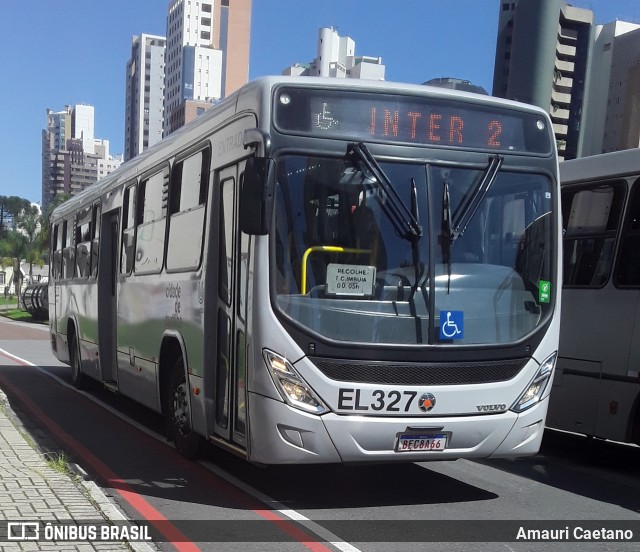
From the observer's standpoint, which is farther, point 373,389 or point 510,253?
point 510,253

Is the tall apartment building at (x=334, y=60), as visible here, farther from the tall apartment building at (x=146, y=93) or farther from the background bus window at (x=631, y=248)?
the background bus window at (x=631, y=248)

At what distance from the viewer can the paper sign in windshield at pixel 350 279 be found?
21.3 ft

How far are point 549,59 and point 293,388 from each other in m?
104

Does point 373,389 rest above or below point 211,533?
above

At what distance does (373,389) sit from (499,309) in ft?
4.13

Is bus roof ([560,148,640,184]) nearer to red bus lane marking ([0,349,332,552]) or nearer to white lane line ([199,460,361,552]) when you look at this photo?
white lane line ([199,460,361,552])

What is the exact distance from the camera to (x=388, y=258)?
6.57 meters

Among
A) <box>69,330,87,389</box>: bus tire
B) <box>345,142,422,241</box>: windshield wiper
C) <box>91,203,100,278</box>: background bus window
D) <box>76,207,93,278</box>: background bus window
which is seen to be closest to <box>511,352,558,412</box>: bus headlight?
<box>345,142,422,241</box>: windshield wiper

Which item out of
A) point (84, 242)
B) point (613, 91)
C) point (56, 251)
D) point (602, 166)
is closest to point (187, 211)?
point (602, 166)

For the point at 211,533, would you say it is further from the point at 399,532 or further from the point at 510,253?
the point at 510,253

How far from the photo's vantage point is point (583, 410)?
8.99 m

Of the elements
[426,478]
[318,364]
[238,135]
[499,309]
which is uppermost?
[238,135]

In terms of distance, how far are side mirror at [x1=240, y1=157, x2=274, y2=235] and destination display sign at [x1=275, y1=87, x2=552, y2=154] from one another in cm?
43

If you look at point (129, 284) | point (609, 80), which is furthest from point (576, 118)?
point (129, 284)
